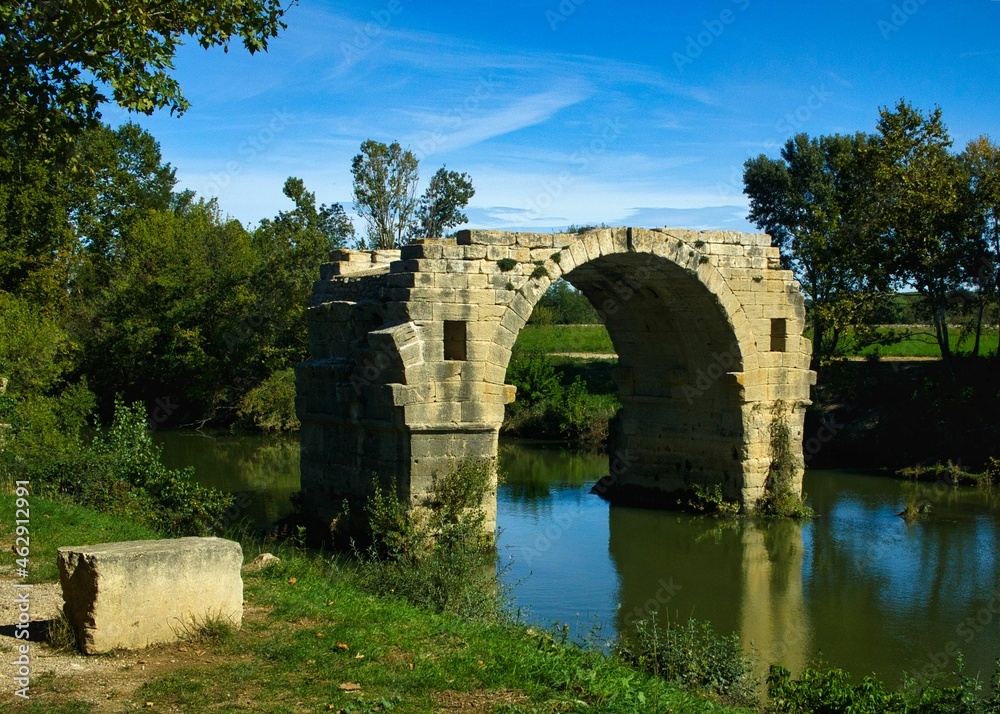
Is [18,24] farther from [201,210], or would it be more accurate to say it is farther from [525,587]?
[201,210]

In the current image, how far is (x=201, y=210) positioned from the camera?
34656 mm

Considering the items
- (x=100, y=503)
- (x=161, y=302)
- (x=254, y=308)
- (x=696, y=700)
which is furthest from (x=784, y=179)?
(x=696, y=700)

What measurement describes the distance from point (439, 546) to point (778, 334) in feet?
22.0

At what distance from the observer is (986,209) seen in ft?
60.0

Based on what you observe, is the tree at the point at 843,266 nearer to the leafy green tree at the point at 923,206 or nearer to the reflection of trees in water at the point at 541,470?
the leafy green tree at the point at 923,206

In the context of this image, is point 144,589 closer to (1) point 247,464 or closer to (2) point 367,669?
(2) point 367,669

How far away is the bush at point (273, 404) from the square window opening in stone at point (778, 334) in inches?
547

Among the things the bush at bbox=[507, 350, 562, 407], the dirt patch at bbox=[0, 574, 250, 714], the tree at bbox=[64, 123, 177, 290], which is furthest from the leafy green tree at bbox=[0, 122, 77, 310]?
the dirt patch at bbox=[0, 574, 250, 714]

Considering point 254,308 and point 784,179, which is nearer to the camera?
point 254,308

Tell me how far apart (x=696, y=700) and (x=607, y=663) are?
66 cm

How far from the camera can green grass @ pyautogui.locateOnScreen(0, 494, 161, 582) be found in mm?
7738

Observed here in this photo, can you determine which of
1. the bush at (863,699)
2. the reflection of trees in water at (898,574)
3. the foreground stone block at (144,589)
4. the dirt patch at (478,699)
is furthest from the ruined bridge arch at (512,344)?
the dirt patch at (478,699)

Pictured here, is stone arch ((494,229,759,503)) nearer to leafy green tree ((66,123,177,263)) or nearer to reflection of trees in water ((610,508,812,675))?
reflection of trees in water ((610,508,812,675))

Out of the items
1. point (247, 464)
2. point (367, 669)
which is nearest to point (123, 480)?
point (367, 669)
